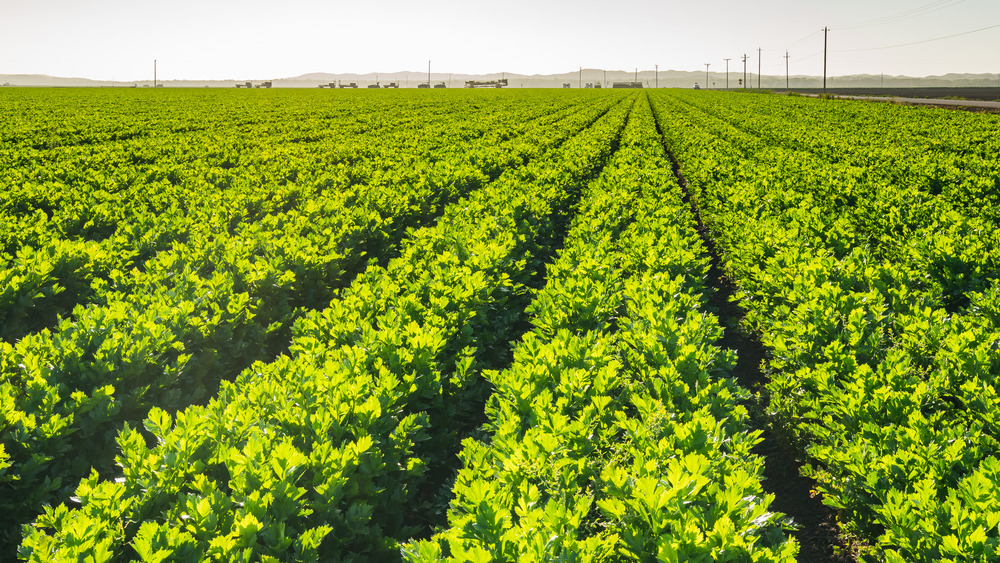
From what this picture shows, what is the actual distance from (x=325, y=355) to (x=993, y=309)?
5.83m

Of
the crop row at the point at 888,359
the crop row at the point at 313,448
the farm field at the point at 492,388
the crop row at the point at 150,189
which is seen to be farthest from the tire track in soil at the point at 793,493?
the crop row at the point at 150,189

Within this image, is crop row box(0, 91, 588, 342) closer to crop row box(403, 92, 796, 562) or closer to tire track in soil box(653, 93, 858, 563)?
crop row box(403, 92, 796, 562)

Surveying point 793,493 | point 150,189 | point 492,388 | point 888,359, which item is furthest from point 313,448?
point 150,189

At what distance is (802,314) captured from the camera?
5.30 m

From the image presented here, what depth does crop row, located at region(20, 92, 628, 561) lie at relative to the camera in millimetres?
2877

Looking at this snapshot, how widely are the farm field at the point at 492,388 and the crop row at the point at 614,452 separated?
0.02 meters

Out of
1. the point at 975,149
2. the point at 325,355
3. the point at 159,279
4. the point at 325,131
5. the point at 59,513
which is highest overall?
the point at 325,131

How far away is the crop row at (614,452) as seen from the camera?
8.68 ft

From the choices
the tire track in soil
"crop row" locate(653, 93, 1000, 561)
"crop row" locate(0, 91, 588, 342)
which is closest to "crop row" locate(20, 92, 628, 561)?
the tire track in soil

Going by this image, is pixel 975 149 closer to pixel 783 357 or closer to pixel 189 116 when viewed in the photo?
pixel 783 357

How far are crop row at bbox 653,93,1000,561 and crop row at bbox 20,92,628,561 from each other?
263cm

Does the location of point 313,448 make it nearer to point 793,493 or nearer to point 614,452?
point 614,452

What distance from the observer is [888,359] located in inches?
167

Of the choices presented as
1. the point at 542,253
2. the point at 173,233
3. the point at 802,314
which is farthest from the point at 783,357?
the point at 173,233
